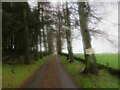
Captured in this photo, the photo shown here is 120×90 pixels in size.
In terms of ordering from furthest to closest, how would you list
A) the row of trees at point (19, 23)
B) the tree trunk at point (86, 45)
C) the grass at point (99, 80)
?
the row of trees at point (19, 23) → the tree trunk at point (86, 45) → the grass at point (99, 80)

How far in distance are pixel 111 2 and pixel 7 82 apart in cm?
895

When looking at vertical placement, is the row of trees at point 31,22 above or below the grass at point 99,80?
above

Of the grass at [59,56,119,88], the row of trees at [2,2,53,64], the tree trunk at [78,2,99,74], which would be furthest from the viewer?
the row of trees at [2,2,53,64]

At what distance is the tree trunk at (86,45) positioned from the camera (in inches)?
756

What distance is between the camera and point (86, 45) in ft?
64.0

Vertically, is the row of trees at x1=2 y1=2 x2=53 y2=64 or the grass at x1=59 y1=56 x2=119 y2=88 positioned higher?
the row of trees at x1=2 y1=2 x2=53 y2=64

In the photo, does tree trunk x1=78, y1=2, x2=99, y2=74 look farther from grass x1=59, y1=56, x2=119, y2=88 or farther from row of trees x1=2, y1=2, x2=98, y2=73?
grass x1=59, y1=56, x2=119, y2=88

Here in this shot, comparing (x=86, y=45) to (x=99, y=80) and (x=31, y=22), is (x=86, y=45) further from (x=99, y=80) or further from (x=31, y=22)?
(x=31, y=22)

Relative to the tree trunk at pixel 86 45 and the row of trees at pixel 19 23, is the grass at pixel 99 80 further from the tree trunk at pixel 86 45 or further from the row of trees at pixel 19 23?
the row of trees at pixel 19 23

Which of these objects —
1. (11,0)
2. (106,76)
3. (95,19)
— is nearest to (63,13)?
(11,0)

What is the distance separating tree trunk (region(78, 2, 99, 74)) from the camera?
19.2m

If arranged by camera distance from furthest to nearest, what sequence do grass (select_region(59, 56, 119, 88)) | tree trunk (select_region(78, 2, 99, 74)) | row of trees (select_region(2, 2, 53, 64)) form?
1. row of trees (select_region(2, 2, 53, 64))
2. tree trunk (select_region(78, 2, 99, 74))
3. grass (select_region(59, 56, 119, 88))

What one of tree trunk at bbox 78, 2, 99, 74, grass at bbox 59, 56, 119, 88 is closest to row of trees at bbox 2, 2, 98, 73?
tree trunk at bbox 78, 2, 99, 74

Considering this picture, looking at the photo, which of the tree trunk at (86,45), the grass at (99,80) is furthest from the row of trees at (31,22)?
the grass at (99,80)
